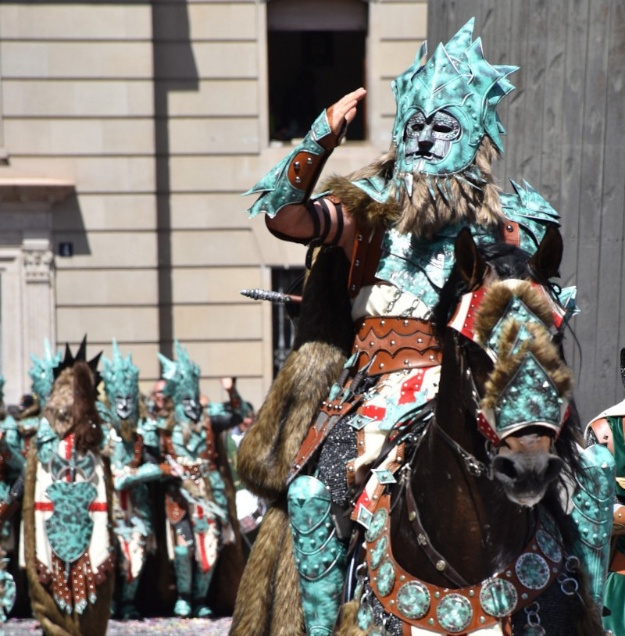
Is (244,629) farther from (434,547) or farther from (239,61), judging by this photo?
(239,61)

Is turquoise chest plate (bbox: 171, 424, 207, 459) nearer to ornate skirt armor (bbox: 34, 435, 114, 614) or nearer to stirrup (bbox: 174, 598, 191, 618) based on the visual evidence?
stirrup (bbox: 174, 598, 191, 618)

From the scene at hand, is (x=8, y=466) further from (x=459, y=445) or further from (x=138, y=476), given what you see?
(x=459, y=445)

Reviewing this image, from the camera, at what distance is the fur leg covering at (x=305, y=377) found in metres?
4.82

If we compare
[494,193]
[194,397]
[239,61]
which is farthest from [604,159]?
[239,61]

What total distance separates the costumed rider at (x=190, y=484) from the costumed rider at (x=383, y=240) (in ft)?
16.9

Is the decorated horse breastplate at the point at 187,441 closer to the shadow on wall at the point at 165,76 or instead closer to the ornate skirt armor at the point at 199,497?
the ornate skirt armor at the point at 199,497

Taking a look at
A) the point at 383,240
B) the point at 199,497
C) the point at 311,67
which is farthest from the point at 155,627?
the point at 311,67

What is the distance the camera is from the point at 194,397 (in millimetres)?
9984

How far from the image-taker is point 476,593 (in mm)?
3787

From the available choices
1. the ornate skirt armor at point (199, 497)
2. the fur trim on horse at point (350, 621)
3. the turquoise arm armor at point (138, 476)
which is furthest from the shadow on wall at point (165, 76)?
the fur trim on horse at point (350, 621)

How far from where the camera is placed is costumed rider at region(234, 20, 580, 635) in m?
4.37

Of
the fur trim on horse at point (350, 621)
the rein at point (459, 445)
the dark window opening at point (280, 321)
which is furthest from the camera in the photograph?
the dark window opening at point (280, 321)

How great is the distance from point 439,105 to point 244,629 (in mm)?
2003

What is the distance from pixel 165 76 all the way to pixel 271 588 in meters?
11.5
